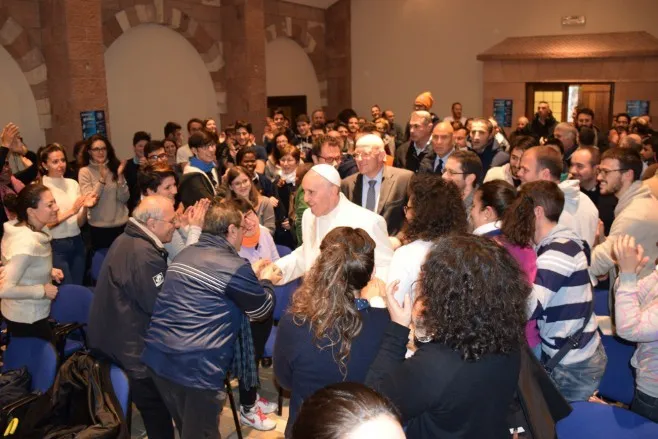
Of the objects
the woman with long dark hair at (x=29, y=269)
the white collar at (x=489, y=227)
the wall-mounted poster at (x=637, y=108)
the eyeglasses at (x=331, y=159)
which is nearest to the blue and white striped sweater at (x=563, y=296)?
the white collar at (x=489, y=227)

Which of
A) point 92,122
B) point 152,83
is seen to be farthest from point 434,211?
point 152,83

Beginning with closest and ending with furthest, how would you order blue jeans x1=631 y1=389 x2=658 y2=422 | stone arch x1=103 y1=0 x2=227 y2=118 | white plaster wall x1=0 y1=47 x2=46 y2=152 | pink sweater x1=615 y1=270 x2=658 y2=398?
pink sweater x1=615 y1=270 x2=658 y2=398
blue jeans x1=631 y1=389 x2=658 y2=422
white plaster wall x1=0 y1=47 x2=46 y2=152
stone arch x1=103 y1=0 x2=227 y2=118

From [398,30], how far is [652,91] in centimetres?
534

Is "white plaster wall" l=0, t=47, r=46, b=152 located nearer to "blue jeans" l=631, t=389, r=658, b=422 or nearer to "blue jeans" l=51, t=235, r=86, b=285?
"blue jeans" l=51, t=235, r=86, b=285

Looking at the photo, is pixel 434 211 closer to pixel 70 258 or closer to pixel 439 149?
pixel 439 149

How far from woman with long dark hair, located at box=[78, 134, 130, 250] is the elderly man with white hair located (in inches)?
99.8

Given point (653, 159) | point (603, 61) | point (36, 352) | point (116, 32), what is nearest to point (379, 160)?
point (36, 352)

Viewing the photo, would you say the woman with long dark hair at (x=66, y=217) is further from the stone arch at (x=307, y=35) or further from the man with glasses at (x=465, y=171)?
the stone arch at (x=307, y=35)

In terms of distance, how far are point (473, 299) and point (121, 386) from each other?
1.71 metres

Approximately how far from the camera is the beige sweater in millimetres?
5484

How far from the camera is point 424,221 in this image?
9.38 ft

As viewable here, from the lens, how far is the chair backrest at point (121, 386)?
268 cm

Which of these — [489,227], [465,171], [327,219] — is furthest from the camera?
[465,171]

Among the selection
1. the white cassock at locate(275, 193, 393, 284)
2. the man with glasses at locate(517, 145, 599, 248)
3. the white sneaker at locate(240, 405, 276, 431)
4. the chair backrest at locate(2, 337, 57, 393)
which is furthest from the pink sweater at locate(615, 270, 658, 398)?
the chair backrest at locate(2, 337, 57, 393)
